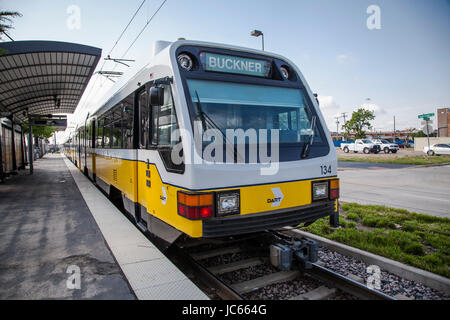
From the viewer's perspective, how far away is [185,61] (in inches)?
145

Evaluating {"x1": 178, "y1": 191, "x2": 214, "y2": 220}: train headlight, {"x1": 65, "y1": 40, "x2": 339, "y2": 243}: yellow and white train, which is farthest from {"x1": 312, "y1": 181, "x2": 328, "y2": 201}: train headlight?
{"x1": 178, "y1": 191, "x2": 214, "y2": 220}: train headlight

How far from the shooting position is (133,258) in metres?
4.10

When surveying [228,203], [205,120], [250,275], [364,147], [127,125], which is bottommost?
[250,275]

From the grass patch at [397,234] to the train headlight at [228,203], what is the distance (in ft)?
7.75

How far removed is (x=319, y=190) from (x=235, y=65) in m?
1.96

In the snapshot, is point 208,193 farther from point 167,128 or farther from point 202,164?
point 167,128

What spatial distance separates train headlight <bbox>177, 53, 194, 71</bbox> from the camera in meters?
3.64

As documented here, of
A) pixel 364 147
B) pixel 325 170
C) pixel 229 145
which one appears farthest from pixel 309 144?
pixel 364 147

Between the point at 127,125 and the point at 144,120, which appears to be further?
the point at 127,125

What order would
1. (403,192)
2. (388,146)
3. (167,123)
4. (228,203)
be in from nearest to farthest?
(228,203) → (167,123) → (403,192) → (388,146)

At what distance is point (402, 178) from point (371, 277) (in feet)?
34.4

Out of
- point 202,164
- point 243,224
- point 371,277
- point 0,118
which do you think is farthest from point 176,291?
point 0,118

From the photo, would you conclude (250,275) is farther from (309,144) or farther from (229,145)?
(309,144)

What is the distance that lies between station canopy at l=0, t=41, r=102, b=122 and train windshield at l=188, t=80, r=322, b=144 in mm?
7930
